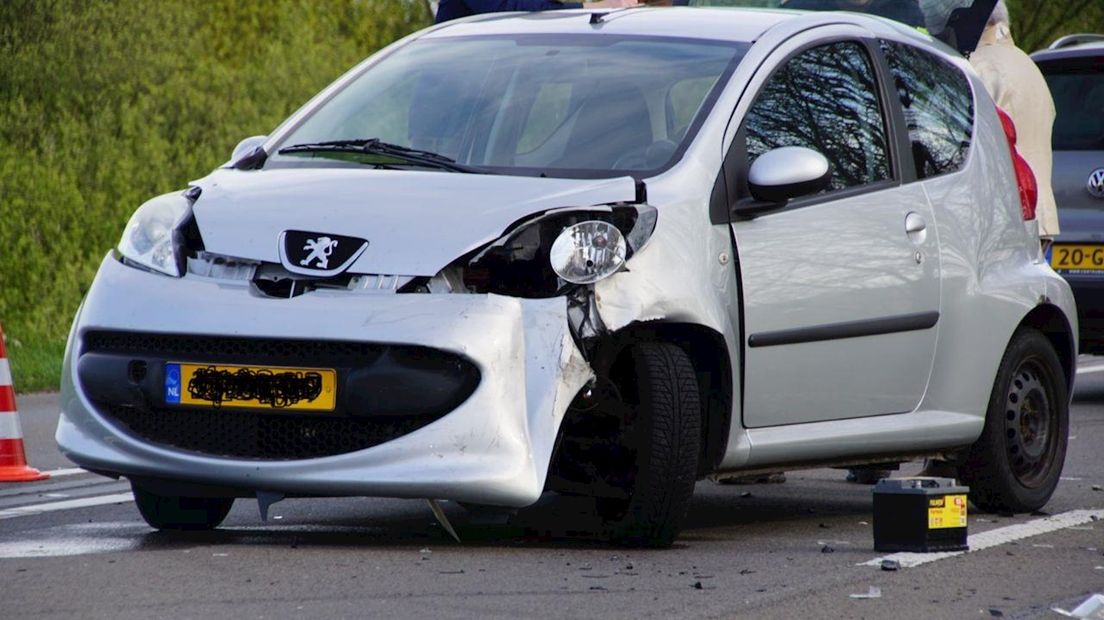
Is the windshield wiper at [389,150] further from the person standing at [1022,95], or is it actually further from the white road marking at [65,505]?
the person standing at [1022,95]

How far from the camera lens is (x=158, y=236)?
21.5 feet

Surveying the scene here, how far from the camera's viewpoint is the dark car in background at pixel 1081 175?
12492mm

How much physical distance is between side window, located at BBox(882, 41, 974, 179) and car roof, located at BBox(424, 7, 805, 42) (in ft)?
1.74

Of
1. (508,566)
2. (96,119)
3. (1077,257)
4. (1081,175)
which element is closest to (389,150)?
(508,566)

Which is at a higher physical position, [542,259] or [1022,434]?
[542,259]

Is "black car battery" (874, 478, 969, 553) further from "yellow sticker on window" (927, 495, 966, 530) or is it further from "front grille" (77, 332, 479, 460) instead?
"front grille" (77, 332, 479, 460)

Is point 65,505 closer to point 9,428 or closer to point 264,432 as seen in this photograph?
point 9,428

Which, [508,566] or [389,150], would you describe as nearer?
[508,566]

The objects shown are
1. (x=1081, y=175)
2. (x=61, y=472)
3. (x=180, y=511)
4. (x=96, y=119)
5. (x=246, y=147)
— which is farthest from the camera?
(x=96, y=119)

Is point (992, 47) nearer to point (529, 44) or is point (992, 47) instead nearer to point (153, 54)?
point (529, 44)

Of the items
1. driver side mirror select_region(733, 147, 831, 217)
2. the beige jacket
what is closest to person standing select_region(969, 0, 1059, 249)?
the beige jacket

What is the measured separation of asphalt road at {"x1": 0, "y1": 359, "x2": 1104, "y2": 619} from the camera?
17.7 feet

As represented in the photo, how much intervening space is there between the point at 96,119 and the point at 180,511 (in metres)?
22.4

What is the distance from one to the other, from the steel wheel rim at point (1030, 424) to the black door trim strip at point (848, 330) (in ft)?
2.32
